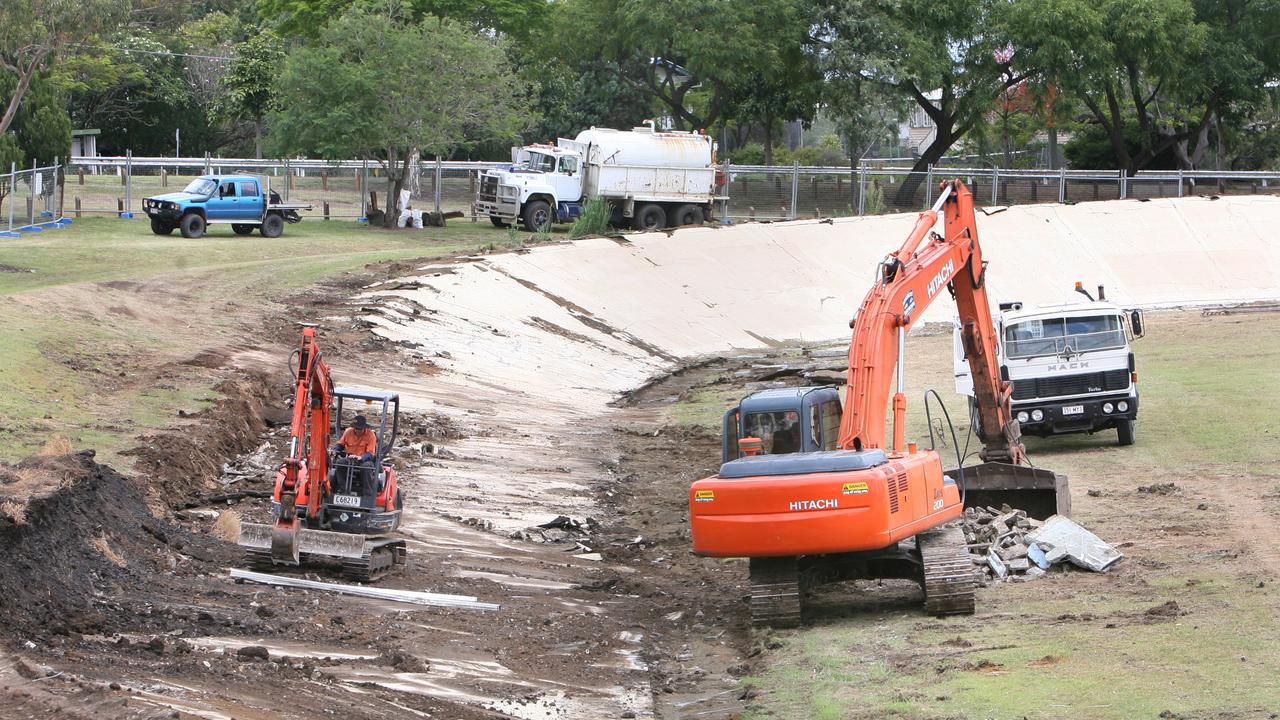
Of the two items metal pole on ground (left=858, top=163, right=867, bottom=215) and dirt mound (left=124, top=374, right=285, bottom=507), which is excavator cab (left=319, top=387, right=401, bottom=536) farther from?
metal pole on ground (left=858, top=163, right=867, bottom=215)

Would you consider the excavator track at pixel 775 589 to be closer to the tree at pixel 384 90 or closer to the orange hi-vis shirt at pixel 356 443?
the orange hi-vis shirt at pixel 356 443

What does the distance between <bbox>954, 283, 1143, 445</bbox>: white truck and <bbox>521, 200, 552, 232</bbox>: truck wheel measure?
102ft

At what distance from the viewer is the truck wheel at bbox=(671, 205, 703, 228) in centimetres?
5828

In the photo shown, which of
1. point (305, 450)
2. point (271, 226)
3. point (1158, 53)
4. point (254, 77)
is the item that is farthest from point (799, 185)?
point (305, 450)

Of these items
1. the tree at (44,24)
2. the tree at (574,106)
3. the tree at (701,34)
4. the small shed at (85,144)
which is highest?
the tree at (701,34)

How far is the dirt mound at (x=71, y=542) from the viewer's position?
44.9ft

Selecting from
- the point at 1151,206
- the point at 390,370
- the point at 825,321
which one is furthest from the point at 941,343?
the point at 1151,206

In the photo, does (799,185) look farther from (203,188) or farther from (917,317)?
(917,317)

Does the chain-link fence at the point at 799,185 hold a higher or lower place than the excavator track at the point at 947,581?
higher

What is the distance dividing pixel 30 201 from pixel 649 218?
21500 millimetres

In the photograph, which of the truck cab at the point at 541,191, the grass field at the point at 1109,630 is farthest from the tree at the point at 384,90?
the grass field at the point at 1109,630

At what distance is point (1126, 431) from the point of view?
85.8 ft

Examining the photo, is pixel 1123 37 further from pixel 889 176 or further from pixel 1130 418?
pixel 1130 418

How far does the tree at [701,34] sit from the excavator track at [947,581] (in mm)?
51618
